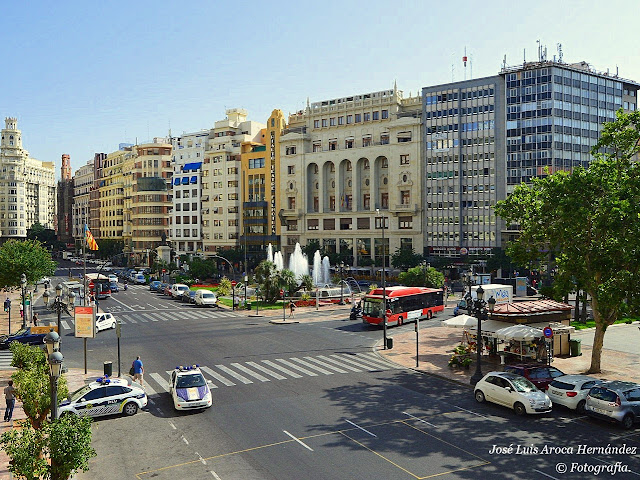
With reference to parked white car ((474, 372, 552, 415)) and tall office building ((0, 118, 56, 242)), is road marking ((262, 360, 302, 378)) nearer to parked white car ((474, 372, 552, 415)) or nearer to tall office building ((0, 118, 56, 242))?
parked white car ((474, 372, 552, 415))

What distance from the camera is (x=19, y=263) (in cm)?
5672

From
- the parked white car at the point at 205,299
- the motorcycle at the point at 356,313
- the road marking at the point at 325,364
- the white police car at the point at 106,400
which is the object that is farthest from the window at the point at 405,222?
the white police car at the point at 106,400

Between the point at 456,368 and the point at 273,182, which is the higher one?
the point at 273,182

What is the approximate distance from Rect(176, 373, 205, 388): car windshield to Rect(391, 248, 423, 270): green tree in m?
68.6

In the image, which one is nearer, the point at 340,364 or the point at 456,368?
the point at 456,368

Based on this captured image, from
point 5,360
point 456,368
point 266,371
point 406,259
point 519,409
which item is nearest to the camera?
point 519,409

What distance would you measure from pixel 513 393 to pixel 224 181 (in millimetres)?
Result: 105807

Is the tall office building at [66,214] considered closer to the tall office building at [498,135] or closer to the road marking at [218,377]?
the tall office building at [498,135]

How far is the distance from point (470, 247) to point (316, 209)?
32.9 metres

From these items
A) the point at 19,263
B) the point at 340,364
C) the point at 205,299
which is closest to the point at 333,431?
the point at 340,364

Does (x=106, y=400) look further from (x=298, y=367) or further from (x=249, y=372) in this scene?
(x=298, y=367)

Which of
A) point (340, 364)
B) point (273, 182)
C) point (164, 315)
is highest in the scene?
Result: point (273, 182)

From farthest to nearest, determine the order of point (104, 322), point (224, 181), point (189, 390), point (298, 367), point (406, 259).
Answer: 1. point (224, 181)
2. point (406, 259)
3. point (104, 322)
4. point (298, 367)
5. point (189, 390)

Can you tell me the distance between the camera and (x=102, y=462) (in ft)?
59.8
